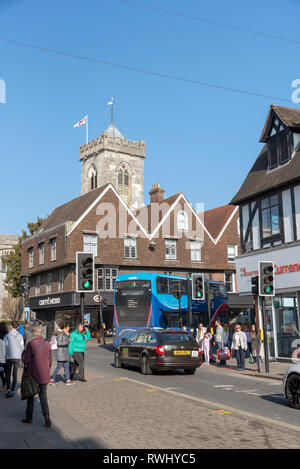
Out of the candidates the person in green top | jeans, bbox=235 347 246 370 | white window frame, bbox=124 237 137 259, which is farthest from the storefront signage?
white window frame, bbox=124 237 137 259

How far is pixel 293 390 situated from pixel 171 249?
37.8 meters

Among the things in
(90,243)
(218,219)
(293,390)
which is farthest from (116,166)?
(293,390)

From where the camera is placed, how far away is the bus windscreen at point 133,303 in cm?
2484

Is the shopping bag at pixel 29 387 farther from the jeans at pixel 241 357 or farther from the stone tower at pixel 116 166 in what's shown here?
the stone tower at pixel 116 166

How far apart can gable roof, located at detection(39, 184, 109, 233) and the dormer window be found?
2419 centimetres

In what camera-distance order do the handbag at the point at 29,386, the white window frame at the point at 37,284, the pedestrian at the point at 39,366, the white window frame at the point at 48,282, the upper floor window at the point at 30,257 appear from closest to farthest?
the handbag at the point at 29,386, the pedestrian at the point at 39,366, the white window frame at the point at 48,282, the white window frame at the point at 37,284, the upper floor window at the point at 30,257

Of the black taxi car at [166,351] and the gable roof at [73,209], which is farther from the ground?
the gable roof at [73,209]

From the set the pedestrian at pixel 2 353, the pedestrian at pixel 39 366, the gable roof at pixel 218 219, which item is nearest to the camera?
the pedestrian at pixel 39 366

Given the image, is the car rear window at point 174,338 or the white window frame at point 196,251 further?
the white window frame at point 196,251

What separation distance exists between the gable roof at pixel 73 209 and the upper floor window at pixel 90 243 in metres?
1.98

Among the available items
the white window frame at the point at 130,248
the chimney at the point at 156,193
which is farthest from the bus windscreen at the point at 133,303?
the chimney at the point at 156,193

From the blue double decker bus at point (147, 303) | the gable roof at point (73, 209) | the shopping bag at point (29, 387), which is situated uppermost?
the gable roof at point (73, 209)

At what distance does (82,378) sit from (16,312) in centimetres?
4752
